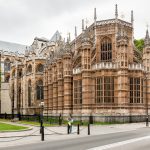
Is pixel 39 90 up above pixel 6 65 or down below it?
below

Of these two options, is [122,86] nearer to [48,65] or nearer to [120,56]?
[120,56]

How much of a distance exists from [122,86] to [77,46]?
1602cm

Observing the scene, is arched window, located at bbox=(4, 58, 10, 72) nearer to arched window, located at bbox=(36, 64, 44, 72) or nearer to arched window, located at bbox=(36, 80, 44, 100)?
arched window, located at bbox=(36, 64, 44, 72)

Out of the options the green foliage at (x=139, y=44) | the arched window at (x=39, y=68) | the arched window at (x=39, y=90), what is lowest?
the arched window at (x=39, y=90)

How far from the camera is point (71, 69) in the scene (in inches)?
2019

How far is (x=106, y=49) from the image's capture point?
158 ft

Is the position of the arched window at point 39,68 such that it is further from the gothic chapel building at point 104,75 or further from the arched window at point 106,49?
the arched window at point 106,49

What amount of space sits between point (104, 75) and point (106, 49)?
18.0ft

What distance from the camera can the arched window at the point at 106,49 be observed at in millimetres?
47753

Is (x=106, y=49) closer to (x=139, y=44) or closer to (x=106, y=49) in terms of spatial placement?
(x=106, y=49)

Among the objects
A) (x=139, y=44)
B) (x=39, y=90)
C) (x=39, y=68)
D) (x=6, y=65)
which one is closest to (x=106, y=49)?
(x=139, y=44)

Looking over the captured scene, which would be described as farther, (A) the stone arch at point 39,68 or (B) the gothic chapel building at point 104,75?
(A) the stone arch at point 39,68

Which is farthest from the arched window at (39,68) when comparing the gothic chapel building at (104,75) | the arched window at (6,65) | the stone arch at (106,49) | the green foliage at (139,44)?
the stone arch at (106,49)

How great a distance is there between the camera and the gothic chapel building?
44.0 m
